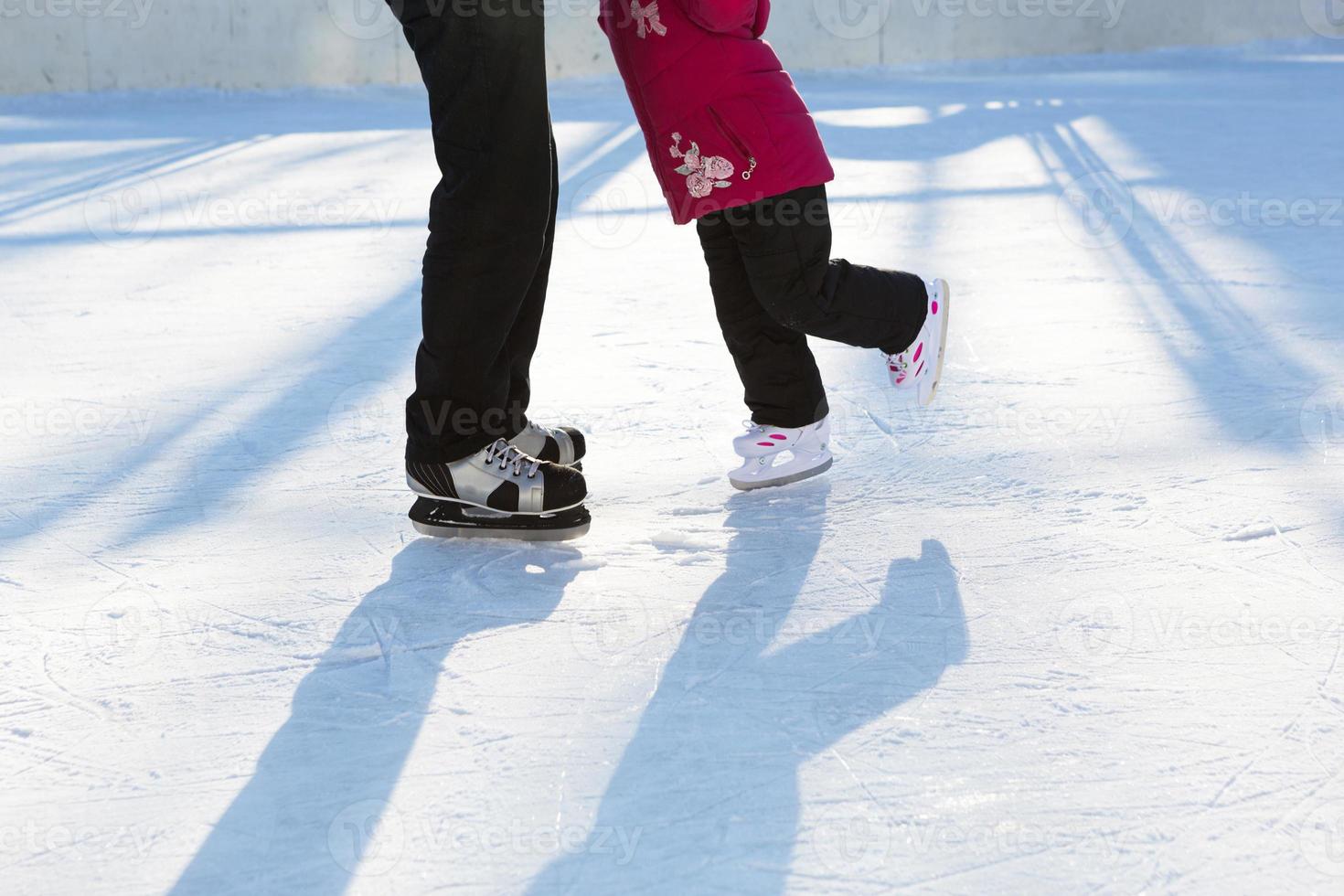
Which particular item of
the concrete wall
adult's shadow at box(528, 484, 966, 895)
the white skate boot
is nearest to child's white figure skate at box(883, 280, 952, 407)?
adult's shadow at box(528, 484, 966, 895)

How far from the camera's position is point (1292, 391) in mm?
2131

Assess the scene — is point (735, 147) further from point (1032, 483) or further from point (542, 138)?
point (1032, 483)

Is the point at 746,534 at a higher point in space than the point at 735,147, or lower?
lower

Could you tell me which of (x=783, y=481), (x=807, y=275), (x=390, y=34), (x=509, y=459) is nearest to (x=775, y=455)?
(x=783, y=481)

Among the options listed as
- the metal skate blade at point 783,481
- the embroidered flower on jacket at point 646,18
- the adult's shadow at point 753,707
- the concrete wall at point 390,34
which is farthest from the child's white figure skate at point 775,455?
the concrete wall at point 390,34

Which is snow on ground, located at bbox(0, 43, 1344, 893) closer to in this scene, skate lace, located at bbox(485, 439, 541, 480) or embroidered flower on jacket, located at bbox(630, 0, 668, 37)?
skate lace, located at bbox(485, 439, 541, 480)

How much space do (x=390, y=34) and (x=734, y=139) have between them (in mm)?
6779

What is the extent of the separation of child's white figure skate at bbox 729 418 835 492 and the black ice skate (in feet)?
0.82

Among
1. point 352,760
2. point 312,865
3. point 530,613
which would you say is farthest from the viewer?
point 530,613

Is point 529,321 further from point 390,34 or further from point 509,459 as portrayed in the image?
point 390,34

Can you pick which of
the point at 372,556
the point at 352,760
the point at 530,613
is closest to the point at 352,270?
the point at 372,556

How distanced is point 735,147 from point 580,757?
31.1 inches

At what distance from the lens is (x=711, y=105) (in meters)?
1.59

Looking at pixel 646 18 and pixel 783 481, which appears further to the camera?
pixel 783 481
